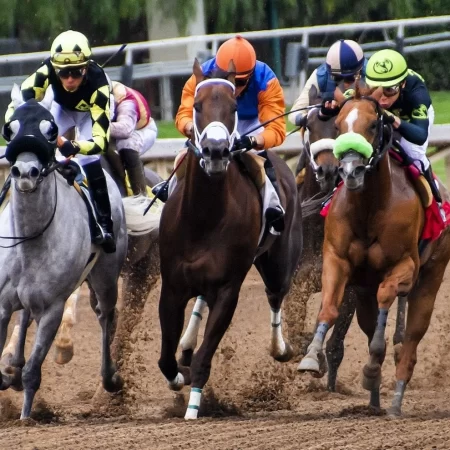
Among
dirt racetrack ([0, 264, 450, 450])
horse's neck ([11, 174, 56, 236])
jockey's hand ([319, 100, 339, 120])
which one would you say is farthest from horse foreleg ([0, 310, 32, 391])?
jockey's hand ([319, 100, 339, 120])

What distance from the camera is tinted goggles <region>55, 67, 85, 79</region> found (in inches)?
343

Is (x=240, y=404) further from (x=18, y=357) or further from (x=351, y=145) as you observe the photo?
(x=351, y=145)

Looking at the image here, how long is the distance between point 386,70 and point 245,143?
A: 3.10ft

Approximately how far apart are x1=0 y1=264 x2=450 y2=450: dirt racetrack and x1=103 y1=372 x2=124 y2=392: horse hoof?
91 mm

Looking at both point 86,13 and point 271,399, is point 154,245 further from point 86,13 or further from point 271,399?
point 86,13

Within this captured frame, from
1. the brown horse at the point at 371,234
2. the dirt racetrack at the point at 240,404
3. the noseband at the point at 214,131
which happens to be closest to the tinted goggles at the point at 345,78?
the brown horse at the point at 371,234

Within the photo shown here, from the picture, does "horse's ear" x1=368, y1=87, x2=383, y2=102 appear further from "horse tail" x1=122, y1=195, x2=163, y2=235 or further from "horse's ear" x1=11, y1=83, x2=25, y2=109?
"horse tail" x1=122, y1=195, x2=163, y2=235

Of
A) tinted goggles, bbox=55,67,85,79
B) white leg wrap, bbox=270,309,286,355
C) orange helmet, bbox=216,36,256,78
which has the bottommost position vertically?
white leg wrap, bbox=270,309,286,355

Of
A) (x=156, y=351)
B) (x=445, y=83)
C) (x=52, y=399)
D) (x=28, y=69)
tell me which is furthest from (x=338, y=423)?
(x=445, y=83)

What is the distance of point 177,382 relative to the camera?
879 centimetres

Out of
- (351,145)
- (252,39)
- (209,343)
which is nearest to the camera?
(351,145)

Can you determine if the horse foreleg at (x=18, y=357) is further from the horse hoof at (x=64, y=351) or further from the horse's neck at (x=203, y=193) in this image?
the horse's neck at (x=203, y=193)

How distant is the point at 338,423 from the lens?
7.85 metres

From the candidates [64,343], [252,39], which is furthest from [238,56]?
[252,39]
